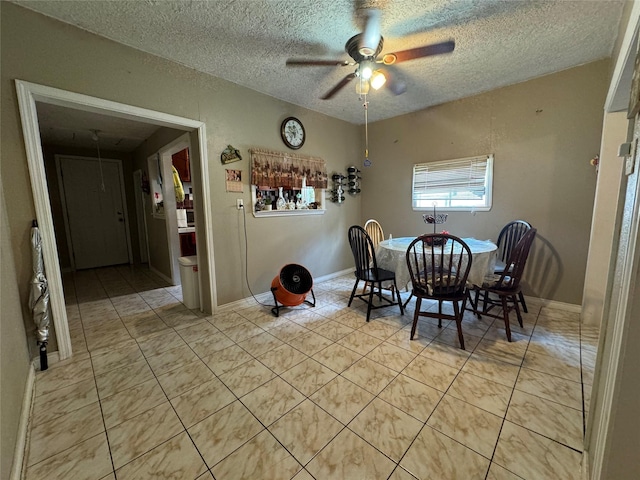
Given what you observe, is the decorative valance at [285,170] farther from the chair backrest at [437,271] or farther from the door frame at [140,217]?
the door frame at [140,217]

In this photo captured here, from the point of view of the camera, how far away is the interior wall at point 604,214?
2148mm

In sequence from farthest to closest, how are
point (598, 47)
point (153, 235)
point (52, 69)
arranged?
point (153, 235)
point (598, 47)
point (52, 69)

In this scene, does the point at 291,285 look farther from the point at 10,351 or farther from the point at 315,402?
the point at 10,351

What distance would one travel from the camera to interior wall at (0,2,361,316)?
68.3 inches

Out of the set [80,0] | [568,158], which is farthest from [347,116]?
[80,0]

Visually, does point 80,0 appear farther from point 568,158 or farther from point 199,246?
point 568,158

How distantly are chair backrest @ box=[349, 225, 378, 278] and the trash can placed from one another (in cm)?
185

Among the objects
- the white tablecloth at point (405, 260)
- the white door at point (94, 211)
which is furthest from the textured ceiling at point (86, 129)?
the white tablecloth at point (405, 260)

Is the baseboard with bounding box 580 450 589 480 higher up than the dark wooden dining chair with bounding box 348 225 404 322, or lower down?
lower down

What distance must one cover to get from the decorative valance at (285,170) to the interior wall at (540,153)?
1148 mm

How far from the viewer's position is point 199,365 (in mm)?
1937

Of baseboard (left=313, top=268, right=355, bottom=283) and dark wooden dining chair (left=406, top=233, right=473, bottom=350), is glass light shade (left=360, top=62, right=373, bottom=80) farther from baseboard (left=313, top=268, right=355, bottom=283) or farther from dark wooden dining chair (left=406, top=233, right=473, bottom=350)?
baseboard (left=313, top=268, right=355, bottom=283)

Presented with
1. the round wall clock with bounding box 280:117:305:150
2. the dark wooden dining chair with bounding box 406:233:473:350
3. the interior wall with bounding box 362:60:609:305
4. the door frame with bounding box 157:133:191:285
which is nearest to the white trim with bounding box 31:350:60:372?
the door frame with bounding box 157:133:191:285

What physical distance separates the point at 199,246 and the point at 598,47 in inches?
164
